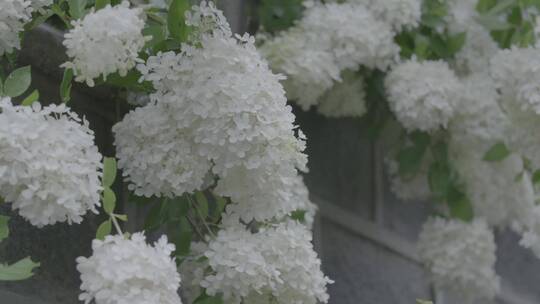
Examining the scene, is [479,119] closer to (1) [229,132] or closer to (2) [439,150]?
(2) [439,150]

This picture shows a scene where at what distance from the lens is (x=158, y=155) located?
187 centimetres

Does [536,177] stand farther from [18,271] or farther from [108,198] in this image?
[18,271]

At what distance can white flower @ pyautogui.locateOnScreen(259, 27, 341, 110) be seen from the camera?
250 cm

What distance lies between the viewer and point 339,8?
103 inches

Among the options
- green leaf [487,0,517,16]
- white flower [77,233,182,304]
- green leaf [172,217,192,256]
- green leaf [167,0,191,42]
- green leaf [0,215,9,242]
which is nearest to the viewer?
white flower [77,233,182,304]

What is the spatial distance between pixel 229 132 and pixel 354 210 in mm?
1206

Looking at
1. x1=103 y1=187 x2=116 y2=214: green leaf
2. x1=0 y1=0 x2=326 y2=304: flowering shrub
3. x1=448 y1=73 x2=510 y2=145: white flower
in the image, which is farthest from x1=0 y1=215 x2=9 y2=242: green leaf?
x1=448 y1=73 x2=510 y2=145: white flower

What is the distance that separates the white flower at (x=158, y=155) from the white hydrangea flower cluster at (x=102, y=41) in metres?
0.17

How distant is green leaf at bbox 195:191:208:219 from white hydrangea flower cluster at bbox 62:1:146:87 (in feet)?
1.17

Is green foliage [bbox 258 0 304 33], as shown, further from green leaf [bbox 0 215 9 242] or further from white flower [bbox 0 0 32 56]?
green leaf [bbox 0 215 9 242]

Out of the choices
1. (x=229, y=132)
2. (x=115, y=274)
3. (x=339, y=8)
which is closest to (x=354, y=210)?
(x=339, y=8)

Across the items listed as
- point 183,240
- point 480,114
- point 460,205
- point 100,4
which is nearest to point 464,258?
point 460,205

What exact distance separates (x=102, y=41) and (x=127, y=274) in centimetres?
36

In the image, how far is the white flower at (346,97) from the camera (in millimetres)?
2705
